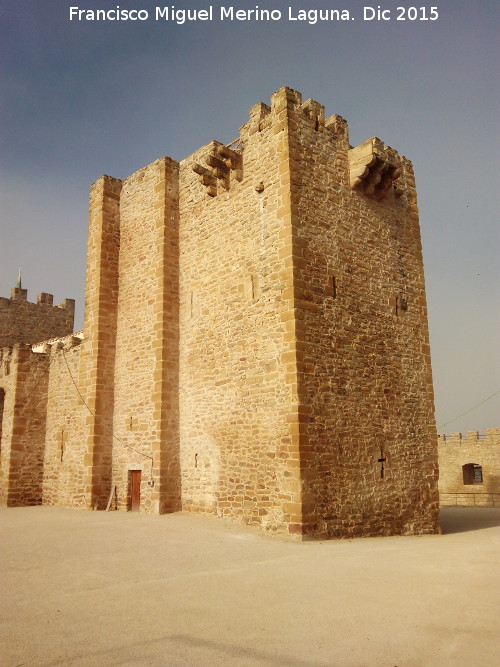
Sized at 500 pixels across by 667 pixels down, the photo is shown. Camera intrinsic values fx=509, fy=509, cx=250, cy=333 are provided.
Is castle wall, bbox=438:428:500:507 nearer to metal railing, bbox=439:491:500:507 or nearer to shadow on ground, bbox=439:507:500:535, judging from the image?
metal railing, bbox=439:491:500:507

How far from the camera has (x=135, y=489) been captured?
41.9ft

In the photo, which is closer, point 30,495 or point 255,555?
point 255,555

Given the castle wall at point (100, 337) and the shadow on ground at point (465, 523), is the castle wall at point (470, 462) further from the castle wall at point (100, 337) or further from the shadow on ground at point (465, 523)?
the castle wall at point (100, 337)

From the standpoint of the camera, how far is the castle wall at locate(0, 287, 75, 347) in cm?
2267

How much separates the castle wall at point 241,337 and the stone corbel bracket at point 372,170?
6.64 feet

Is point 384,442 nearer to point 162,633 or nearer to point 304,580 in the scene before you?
point 304,580

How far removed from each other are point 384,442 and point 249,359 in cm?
336

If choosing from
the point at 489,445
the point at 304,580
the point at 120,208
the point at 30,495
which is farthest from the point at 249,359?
the point at 489,445

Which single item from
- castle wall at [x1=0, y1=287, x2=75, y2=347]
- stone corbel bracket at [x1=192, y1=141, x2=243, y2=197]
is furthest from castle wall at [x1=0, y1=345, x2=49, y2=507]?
stone corbel bracket at [x1=192, y1=141, x2=243, y2=197]

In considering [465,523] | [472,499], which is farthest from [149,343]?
[472,499]

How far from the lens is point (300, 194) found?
33.3ft

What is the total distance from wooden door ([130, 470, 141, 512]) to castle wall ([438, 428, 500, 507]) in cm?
Answer: 1868

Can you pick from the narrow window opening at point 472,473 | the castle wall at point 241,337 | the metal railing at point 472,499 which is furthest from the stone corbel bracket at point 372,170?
the narrow window opening at point 472,473

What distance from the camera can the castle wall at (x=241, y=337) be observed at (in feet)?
30.9
